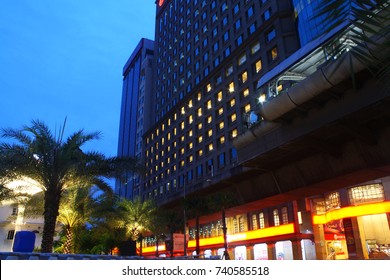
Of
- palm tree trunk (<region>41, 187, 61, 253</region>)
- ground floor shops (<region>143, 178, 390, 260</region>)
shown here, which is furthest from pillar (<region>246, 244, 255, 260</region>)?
palm tree trunk (<region>41, 187, 61, 253</region>)

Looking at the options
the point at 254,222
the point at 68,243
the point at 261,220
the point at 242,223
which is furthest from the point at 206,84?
the point at 68,243

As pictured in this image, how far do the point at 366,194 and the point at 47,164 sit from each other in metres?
29.4

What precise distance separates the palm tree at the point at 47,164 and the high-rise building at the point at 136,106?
69620 millimetres

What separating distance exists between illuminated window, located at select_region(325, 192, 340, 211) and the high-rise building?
60.1 metres

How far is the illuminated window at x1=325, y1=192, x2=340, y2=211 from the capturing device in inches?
1406

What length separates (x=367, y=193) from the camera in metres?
33.2

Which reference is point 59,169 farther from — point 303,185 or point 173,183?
point 173,183

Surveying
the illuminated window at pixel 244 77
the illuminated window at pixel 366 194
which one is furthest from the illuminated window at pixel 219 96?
the illuminated window at pixel 366 194

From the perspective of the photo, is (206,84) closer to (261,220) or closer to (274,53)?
(274,53)

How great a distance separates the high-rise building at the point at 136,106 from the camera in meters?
98.8

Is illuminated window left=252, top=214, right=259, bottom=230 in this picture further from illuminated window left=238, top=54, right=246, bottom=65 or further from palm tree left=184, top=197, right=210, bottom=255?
illuminated window left=238, top=54, right=246, bottom=65

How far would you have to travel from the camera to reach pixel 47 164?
19.9 meters

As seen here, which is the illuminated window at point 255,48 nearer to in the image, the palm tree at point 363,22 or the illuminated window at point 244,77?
the illuminated window at point 244,77

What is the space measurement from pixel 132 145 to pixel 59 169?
309ft
